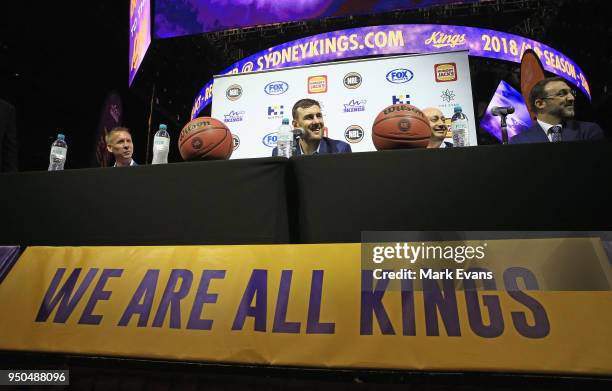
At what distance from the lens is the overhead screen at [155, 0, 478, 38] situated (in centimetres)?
388

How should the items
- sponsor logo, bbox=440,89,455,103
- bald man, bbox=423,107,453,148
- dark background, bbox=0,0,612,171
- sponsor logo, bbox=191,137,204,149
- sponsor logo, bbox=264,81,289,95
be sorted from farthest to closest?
dark background, bbox=0,0,612,171, sponsor logo, bbox=264,81,289,95, sponsor logo, bbox=440,89,455,103, bald man, bbox=423,107,453,148, sponsor logo, bbox=191,137,204,149

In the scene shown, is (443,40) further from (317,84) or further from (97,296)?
(97,296)

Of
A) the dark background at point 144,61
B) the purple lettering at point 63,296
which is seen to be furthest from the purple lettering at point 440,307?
the dark background at point 144,61

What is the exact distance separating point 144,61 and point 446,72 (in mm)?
4627

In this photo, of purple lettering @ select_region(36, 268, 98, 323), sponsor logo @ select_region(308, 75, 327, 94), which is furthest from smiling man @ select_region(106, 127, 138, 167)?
purple lettering @ select_region(36, 268, 98, 323)

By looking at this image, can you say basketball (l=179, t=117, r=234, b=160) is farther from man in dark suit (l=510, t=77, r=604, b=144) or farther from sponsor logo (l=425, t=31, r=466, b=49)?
sponsor logo (l=425, t=31, r=466, b=49)

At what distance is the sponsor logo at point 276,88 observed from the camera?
14.3ft

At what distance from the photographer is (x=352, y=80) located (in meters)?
4.24

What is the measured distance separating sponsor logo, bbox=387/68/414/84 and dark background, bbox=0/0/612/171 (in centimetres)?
359

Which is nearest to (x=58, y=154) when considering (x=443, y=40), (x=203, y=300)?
(x=203, y=300)

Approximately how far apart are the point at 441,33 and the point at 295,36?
423cm

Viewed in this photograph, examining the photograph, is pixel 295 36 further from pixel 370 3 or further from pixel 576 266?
pixel 576 266

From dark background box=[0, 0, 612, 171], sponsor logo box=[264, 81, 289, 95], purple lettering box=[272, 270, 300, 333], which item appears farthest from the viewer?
dark background box=[0, 0, 612, 171]

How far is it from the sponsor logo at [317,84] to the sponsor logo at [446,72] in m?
1.25
